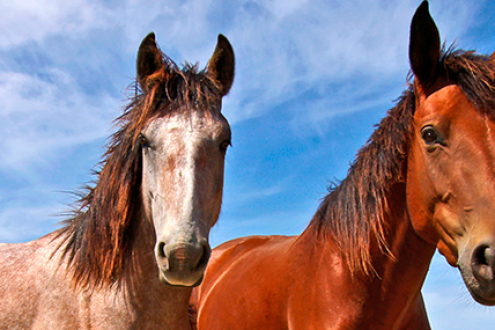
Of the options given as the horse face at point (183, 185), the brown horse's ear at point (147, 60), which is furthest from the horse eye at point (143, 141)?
the brown horse's ear at point (147, 60)

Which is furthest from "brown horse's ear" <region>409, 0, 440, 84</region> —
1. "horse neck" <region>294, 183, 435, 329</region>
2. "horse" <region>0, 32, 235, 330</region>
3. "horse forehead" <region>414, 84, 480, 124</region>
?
"horse" <region>0, 32, 235, 330</region>

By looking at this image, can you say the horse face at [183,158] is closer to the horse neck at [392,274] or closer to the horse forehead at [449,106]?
the horse neck at [392,274]

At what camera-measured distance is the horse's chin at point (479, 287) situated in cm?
238

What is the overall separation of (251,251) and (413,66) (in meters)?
3.03

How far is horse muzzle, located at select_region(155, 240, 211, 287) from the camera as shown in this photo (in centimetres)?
213

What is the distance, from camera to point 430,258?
10.2ft

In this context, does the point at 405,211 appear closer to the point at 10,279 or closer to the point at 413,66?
the point at 413,66

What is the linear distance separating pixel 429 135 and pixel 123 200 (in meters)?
2.16

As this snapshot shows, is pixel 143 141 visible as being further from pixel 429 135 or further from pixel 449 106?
pixel 449 106

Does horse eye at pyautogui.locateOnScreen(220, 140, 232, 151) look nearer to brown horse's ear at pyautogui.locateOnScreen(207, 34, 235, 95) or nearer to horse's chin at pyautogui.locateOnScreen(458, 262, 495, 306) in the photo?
brown horse's ear at pyautogui.locateOnScreen(207, 34, 235, 95)

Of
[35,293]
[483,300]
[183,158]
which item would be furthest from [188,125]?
[483,300]

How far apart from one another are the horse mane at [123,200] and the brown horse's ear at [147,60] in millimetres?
80

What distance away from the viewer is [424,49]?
3.18 meters

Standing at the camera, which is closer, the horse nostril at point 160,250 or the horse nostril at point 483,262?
the horse nostril at point 160,250
